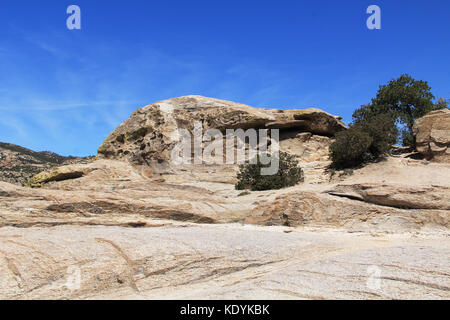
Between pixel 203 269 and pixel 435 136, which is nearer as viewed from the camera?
pixel 203 269

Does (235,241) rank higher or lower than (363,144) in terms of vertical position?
lower

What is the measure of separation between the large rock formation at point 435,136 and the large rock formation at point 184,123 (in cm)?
605

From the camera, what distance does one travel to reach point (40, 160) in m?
43.6

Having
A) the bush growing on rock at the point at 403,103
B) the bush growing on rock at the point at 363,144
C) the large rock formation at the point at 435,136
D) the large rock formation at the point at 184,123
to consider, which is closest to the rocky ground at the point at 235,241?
the bush growing on rock at the point at 363,144

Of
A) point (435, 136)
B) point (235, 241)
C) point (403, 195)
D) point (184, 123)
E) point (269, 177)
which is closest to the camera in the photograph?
point (235, 241)

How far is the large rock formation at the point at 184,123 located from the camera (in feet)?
70.7

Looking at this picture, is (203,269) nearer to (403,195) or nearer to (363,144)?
(403,195)

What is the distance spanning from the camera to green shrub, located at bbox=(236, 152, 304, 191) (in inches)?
642

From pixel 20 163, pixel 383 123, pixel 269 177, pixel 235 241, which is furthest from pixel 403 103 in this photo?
pixel 20 163

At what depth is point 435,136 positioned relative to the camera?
16500mm

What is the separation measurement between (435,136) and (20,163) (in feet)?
126

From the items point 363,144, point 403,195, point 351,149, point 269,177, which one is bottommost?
point 403,195
